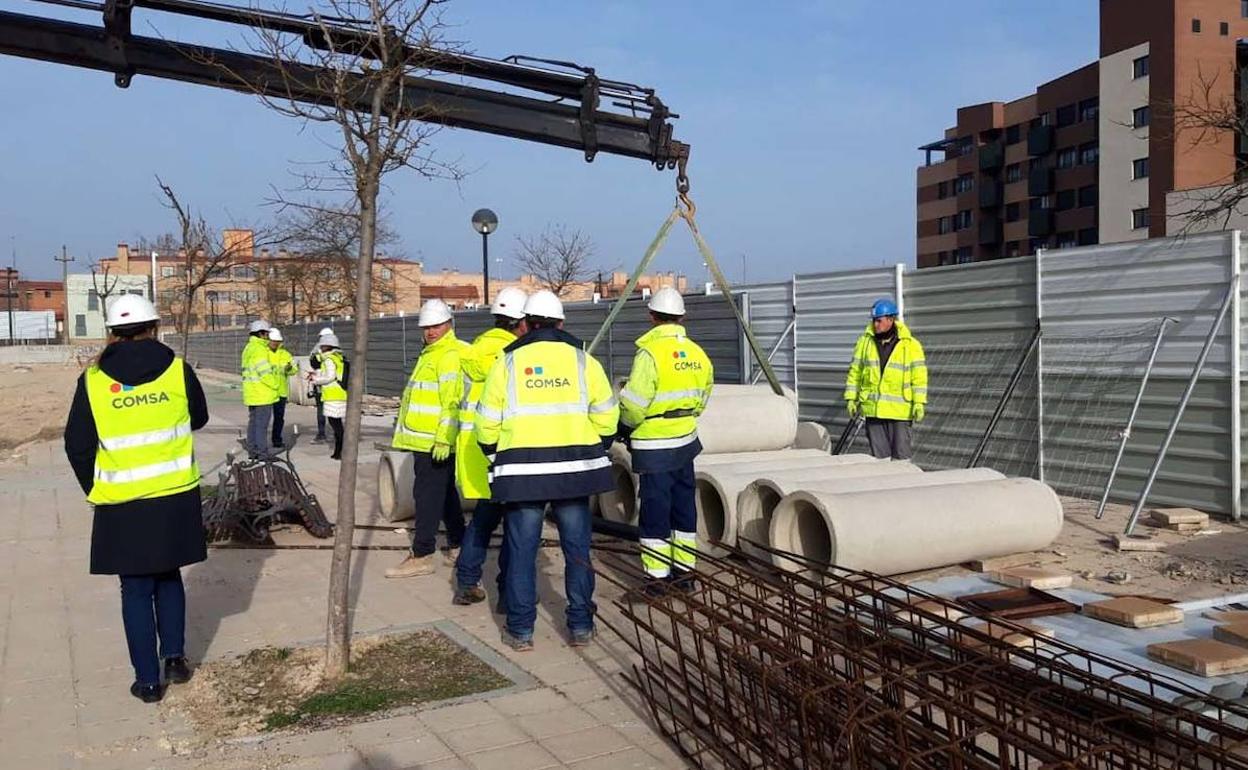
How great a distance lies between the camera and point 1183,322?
926 cm

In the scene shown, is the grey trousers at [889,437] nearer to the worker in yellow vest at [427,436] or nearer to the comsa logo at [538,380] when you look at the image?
the worker in yellow vest at [427,436]

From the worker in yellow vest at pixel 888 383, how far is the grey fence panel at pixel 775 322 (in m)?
3.96

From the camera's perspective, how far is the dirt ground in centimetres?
1973

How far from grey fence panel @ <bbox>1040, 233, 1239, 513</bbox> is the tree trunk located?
7313mm

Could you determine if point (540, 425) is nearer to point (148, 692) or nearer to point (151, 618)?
point (151, 618)

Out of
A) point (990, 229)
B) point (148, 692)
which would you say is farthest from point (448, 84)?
point (990, 229)

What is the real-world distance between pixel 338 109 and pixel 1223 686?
489 cm

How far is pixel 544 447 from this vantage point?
5.69 meters

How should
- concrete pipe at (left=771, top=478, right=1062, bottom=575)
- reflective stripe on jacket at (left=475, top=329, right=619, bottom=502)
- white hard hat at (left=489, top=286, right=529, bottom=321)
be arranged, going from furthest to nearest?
white hard hat at (left=489, top=286, right=529, bottom=321)
concrete pipe at (left=771, top=478, right=1062, bottom=575)
reflective stripe on jacket at (left=475, top=329, right=619, bottom=502)

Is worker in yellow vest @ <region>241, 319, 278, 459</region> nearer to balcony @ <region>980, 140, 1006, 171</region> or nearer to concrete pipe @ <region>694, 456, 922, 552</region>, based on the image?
concrete pipe @ <region>694, 456, 922, 552</region>

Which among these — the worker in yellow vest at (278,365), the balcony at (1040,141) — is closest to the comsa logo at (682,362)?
the worker in yellow vest at (278,365)

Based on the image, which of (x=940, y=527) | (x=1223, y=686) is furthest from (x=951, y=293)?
(x=1223, y=686)

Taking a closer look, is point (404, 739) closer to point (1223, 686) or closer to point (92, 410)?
point (92, 410)

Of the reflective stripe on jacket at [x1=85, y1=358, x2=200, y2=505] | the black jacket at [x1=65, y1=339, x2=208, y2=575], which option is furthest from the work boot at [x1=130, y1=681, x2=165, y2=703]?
the reflective stripe on jacket at [x1=85, y1=358, x2=200, y2=505]
